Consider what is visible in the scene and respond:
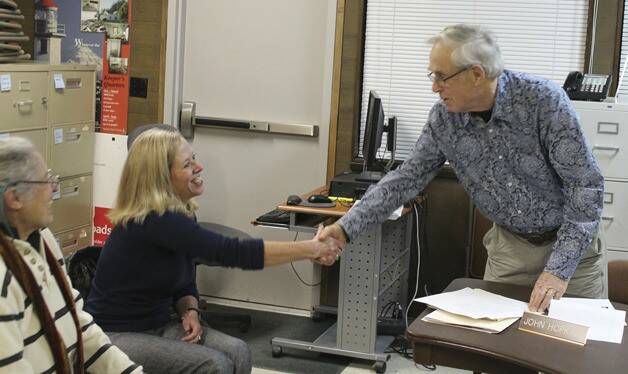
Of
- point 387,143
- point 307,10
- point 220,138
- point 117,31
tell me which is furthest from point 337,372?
point 117,31

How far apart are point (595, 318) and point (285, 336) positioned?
267 centimetres

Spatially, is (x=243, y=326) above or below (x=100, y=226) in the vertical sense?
below

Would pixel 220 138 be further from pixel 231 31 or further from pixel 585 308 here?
pixel 585 308

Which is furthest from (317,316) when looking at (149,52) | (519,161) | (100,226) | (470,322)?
(470,322)

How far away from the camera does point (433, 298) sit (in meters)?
2.50

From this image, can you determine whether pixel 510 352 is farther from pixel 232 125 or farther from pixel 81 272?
pixel 232 125

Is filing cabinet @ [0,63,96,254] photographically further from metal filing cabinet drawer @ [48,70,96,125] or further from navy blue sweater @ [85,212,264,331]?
navy blue sweater @ [85,212,264,331]

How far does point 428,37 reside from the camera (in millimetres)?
4930

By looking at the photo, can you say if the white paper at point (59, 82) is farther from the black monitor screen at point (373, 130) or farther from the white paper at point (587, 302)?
the white paper at point (587, 302)

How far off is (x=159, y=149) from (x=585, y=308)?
139 cm

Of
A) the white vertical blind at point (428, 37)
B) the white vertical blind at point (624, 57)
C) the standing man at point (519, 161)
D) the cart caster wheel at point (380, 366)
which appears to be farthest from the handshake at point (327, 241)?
the white vertical blind at point (624, 57)

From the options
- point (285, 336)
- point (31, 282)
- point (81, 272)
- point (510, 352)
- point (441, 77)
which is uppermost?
point (441, 77)

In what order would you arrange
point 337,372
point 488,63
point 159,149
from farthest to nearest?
point 337,372 < point 159,149 < point 488,63

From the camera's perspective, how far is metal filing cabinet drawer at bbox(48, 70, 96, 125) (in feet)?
16.6
